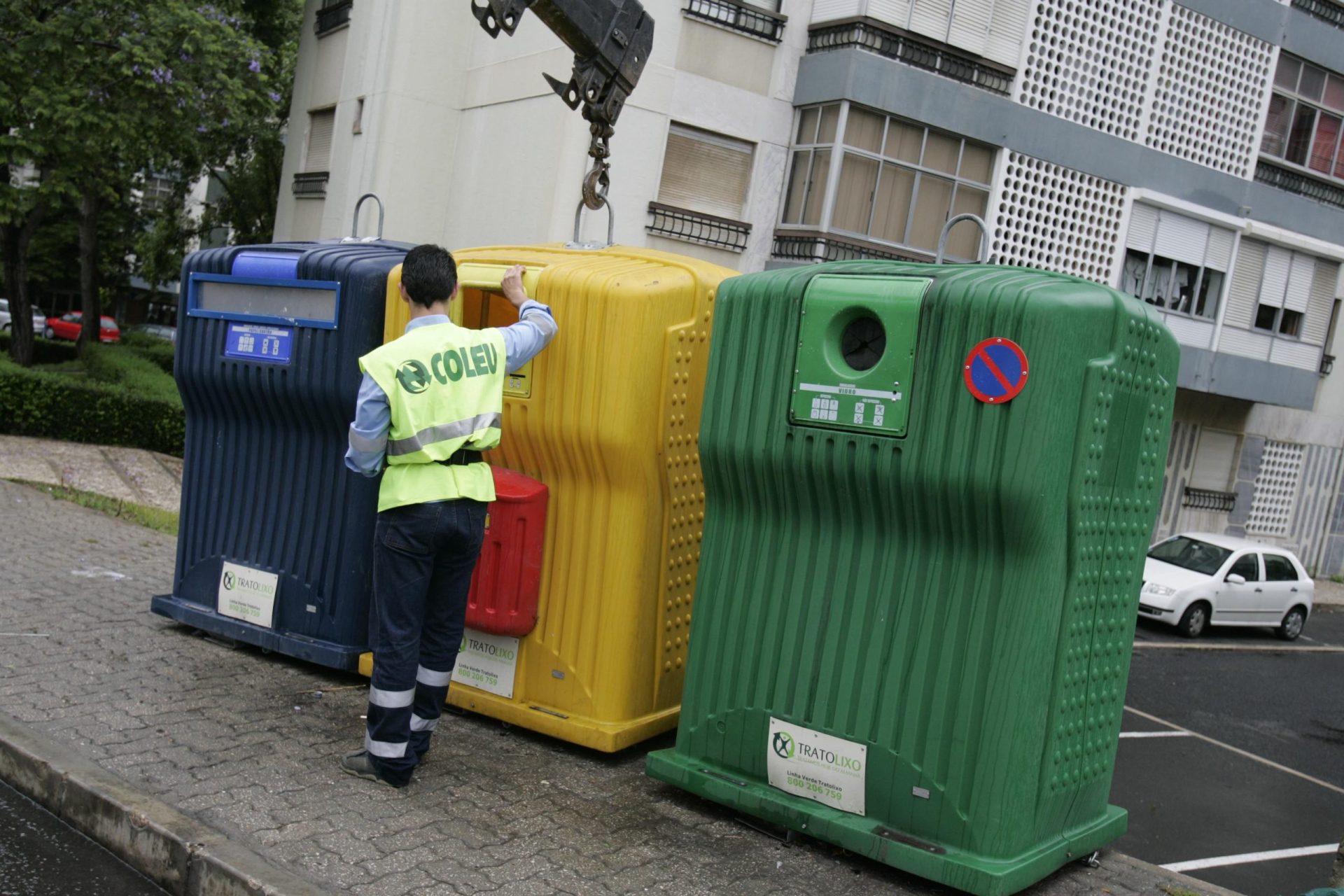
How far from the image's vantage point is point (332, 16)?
21031 millimetres

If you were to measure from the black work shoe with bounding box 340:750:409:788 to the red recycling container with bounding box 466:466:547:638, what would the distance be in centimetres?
79

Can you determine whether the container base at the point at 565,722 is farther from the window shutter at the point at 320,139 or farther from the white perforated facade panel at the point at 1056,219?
the window shutter at the point at 320,139

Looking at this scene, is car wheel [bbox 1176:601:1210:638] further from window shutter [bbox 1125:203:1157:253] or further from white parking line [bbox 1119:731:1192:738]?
white parking line [bbox 1119:731:1192:738]

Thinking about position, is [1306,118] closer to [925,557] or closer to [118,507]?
[118,507]

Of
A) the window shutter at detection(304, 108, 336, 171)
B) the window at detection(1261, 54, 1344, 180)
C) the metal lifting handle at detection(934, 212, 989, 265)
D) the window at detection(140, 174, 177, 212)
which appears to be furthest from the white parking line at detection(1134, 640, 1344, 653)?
the window at detection(140, 174, 177, 212)

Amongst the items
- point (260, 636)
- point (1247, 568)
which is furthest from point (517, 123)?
point (260, 636)

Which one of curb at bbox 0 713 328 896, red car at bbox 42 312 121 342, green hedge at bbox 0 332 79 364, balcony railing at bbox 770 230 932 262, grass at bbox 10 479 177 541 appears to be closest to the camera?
curb at bbox 0 713 328 896

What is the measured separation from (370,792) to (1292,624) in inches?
665

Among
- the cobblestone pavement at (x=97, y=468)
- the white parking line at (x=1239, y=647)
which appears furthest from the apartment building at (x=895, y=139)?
the white parking line at (x=1239, y=647)

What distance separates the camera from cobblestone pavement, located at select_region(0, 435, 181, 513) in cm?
1310

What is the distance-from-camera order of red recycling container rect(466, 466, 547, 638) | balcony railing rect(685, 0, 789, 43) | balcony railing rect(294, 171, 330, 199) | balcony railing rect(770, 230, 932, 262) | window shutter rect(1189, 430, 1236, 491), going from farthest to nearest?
window shutter rect(1189, 430, 1236, 491), balcony railing rect(294, 171, 330, 199), balcony railing rect(770, 230, 932, 262), balcony railing rect(685, 0, 789, 43), red recycling container rect(466, 466, 547, 638)

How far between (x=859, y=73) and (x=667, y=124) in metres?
2.67

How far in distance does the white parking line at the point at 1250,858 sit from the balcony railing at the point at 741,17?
1326cm

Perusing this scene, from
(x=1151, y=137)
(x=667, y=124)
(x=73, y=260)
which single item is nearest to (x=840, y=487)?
(x=667, y=124)
